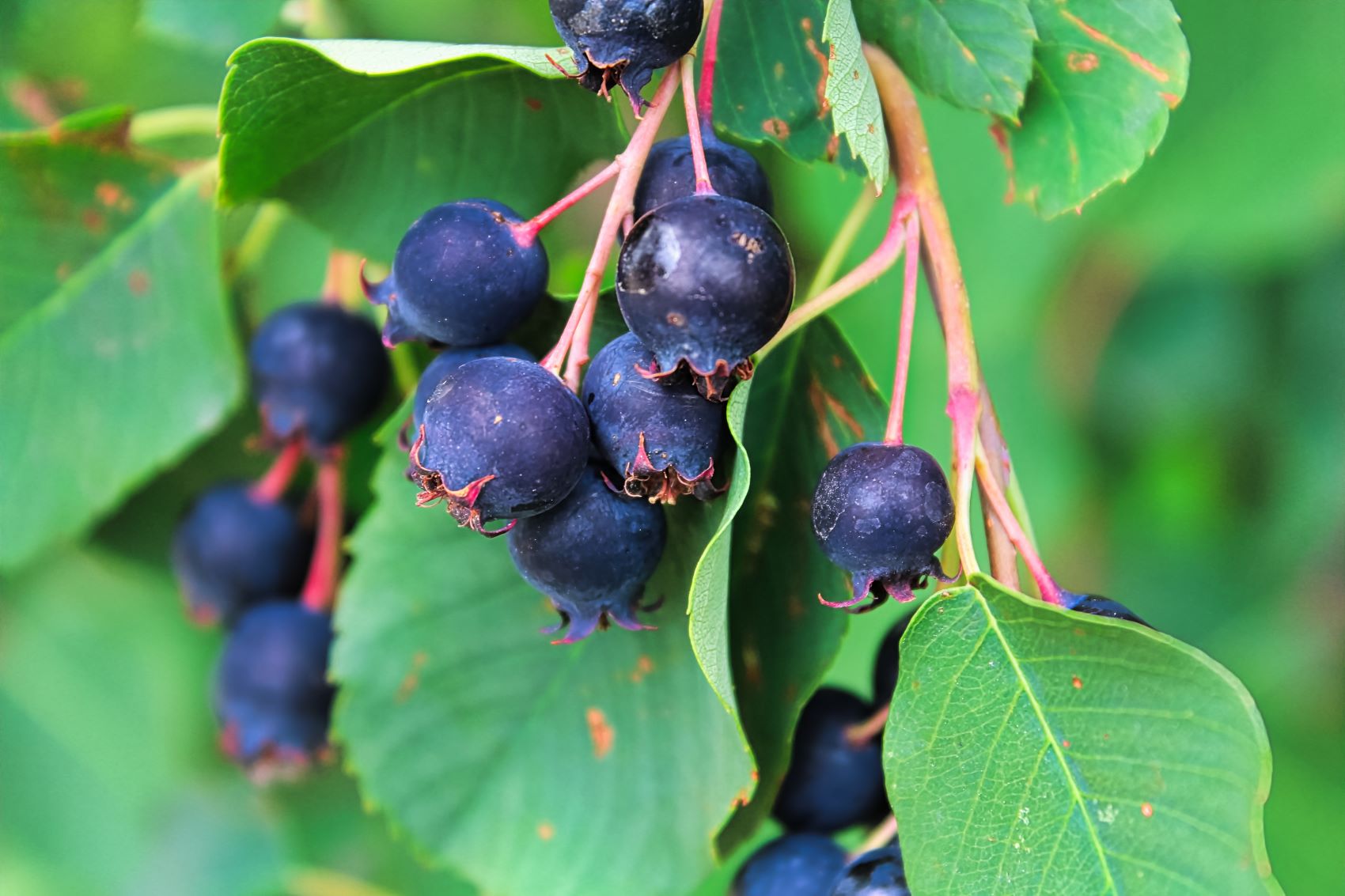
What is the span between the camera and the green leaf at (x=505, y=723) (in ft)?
3.27

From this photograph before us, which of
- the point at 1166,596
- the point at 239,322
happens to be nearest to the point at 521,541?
the point at 239,322

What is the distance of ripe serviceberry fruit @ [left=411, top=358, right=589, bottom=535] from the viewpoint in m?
0.66

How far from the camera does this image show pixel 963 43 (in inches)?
32.7

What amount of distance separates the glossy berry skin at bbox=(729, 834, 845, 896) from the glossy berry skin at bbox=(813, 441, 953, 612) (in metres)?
0.36

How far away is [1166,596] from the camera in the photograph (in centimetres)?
227

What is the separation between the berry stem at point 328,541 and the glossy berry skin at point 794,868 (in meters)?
0.63

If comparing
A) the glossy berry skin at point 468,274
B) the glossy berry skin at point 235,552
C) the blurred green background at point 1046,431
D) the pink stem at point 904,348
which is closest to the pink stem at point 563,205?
the glossy berry skin at point 468,274

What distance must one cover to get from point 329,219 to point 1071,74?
620 millimetres

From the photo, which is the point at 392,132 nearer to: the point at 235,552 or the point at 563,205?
the point at 563,205

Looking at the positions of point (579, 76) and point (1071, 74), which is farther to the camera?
point (1071, 74)

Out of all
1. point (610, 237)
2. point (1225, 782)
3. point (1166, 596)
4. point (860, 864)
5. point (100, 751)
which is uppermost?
point (610, 237)

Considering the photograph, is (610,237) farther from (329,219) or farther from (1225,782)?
(1225,782)

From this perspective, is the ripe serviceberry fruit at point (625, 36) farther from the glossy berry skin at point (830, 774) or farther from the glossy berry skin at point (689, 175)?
the glossy berry skin at point (830, 774)

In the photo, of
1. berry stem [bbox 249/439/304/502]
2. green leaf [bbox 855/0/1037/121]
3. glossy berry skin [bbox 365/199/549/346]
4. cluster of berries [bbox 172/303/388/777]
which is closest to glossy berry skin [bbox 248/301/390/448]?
cluster of berries [bbox 172/303/388/777]
